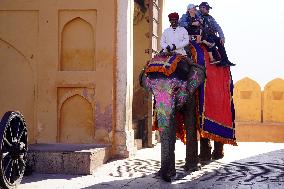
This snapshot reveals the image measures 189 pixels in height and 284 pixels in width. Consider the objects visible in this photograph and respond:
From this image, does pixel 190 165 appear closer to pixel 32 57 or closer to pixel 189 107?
pixel 189 107

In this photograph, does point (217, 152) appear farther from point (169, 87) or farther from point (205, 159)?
point (169, 87)

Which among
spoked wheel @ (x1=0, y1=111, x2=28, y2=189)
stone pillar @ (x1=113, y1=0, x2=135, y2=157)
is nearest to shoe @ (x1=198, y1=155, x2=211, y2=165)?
stone pillar @ (x1=113, y1=0, x2=135, y2=157)

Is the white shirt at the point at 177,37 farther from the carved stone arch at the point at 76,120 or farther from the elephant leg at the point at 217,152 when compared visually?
the carved stone arch at the point at 76,120

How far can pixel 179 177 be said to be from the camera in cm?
581

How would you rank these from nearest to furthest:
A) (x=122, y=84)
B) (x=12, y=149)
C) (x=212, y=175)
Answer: (x=12, y=149), (x=212, y=175), (x=122, y=84)

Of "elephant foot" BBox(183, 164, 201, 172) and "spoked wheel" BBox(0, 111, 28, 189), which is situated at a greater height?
"spoked wheel" BBox(0, 111, 28, 189)

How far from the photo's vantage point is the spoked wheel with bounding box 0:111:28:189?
168 inches

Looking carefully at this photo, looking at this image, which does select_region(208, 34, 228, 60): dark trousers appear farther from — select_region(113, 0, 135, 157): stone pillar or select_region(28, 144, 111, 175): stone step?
select_region(28, 144, 111, 175): stone step

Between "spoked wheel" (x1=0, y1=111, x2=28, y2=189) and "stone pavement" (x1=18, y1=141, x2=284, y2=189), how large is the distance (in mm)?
573

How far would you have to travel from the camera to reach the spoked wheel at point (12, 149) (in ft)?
14.0

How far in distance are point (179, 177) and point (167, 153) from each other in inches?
19.9

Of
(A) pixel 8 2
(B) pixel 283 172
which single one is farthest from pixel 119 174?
(A) pixel 8 2

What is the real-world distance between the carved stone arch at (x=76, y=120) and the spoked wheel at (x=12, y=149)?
3374 mm

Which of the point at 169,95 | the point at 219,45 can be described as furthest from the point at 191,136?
the point at 219,45
